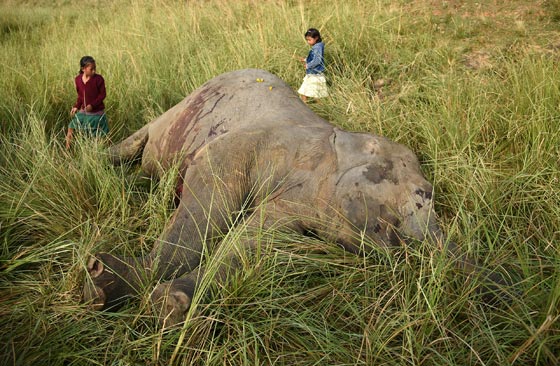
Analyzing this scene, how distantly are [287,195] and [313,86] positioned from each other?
2543mm

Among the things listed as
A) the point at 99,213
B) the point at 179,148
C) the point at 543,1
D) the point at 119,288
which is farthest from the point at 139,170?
the point at 543,1

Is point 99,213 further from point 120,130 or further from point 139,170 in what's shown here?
point 120,130

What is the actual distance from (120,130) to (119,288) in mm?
2795

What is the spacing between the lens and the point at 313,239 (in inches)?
101

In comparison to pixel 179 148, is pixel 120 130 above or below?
below

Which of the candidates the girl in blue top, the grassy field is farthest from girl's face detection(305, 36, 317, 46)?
the grassy field

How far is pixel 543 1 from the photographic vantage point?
25.0 ft

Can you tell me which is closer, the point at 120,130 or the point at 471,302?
the point at 471,302

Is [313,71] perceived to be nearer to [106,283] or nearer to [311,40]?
[311,40]

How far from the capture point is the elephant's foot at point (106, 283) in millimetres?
2227

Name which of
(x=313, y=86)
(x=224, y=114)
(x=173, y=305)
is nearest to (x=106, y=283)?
(x=173, y=305)

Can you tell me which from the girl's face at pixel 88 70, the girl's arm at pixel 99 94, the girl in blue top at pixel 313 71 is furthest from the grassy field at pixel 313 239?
the girl's face at pixel 88 70

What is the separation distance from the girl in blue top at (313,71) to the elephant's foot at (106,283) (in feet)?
9.74

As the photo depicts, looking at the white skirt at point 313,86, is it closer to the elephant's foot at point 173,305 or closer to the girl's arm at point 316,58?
the girl's arm at point 316,58
